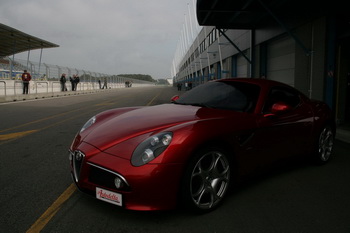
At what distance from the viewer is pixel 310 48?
8797 millimetres

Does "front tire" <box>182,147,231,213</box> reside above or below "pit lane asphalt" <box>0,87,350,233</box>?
above

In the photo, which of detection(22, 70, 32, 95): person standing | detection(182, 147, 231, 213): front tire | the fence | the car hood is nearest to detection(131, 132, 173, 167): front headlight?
the car hood

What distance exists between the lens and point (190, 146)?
7.88 ft

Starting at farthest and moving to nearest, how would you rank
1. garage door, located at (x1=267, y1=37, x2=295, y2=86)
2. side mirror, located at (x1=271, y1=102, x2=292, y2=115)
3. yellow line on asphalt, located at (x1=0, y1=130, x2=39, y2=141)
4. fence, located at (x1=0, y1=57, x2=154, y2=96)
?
1. fence, located at (x1=0, y1=57, x2=154, y2=96)
2. garage door, located at (x1=267, y1=37, x2=295, y2=86)
3. yellow line on asphalt, located at (x1=0, y1=130, x2=39, y2=141)
4. side mirror, located at (x1=271, y1=102, x2=292, y2=115)

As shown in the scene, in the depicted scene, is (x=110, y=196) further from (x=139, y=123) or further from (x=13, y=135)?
(x=13, y=135)

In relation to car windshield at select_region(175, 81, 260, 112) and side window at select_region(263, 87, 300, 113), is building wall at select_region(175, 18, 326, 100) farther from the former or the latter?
car windshield at select_region(175, 81, 260, 112)

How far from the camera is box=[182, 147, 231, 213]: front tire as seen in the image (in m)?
2.44

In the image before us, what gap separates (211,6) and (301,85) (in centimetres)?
425

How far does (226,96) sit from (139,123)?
4.04 ft

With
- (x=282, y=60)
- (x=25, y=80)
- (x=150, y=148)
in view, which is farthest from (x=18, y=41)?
(x=150, y=148)

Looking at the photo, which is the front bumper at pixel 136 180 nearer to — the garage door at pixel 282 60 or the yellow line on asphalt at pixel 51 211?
the yellow line on asphalt at pixel 51 211

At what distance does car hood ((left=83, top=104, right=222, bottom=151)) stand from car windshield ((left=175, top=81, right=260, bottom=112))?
0.83 feet

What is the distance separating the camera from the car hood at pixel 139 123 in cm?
259

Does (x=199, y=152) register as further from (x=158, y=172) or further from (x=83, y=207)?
(x=83, y=207)
